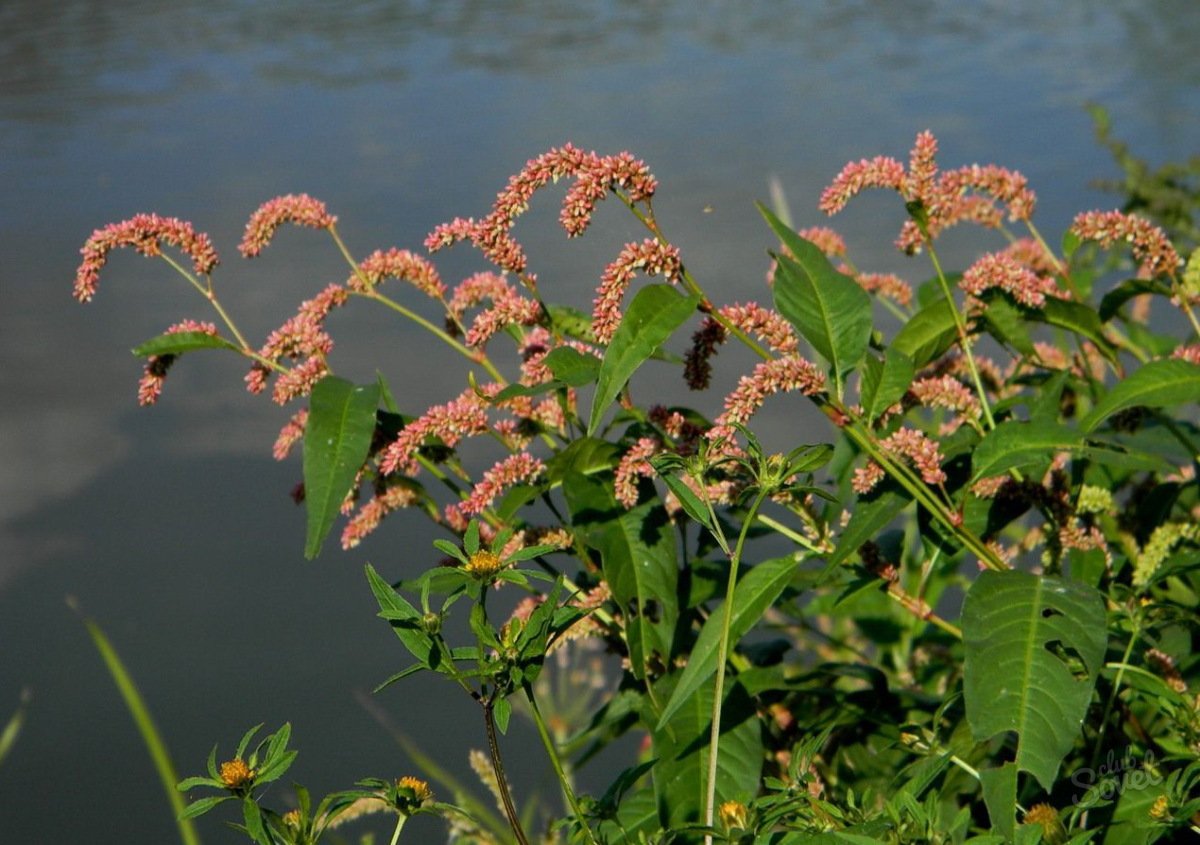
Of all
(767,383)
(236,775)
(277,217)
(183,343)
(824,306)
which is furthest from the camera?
(277,217)

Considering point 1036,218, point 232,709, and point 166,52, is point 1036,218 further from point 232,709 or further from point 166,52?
point 166,52

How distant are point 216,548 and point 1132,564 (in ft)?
4.63

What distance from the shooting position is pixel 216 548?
2273 mm

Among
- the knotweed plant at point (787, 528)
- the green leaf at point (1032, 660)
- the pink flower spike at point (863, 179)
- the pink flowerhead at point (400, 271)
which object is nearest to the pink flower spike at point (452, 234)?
the knotweed plant at point (787, 528)

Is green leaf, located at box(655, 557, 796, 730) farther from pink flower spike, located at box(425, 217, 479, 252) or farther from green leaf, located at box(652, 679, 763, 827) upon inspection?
pink flower spike, located at box(425, 217, 479, 252)

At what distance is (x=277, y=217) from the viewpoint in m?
1.46

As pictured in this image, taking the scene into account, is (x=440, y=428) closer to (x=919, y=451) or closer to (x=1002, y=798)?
(x=919, y=451)

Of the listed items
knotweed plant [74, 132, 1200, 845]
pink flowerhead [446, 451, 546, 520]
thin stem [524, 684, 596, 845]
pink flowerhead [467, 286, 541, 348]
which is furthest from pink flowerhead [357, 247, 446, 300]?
thin stem [524, 684, 596, 845]

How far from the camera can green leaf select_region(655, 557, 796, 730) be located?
3.74 feet

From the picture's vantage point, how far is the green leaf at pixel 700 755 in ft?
4.11

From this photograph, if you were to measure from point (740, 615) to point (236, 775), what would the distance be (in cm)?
47

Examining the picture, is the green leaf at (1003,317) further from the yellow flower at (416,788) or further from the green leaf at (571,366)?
the yellow flower at (416,788)

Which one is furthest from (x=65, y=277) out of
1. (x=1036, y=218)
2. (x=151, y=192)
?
(x=1036, y=218)

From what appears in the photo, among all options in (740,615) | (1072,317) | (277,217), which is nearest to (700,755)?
(740,615)
